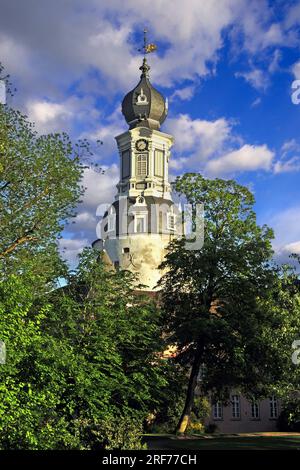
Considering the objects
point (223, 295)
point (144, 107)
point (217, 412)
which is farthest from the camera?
point (144, 107)

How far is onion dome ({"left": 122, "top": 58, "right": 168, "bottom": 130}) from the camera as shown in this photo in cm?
8700

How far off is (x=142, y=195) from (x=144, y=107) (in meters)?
13.4

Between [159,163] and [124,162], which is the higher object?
[124,162]

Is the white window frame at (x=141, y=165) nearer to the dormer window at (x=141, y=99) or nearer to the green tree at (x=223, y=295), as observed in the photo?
the dormer window at (x=141, y=99)

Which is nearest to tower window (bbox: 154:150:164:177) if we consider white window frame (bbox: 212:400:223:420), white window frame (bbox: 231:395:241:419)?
white window frame (bbox: 231:395:241:419)

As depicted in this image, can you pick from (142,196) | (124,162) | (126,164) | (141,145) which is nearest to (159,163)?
(141,145)

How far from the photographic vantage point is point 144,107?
286 ft

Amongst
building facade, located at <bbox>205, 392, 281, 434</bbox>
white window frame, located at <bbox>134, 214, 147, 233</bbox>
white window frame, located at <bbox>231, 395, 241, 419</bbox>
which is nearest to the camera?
building facade, located at <bbox>205, 392, 281, 434</bbox>

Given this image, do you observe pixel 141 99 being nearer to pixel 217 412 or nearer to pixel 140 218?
pixel 140 218

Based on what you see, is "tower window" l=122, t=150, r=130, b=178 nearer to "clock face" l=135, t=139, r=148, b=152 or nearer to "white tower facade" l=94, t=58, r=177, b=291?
"white tower facade" l=94, t=58, r=177, b=291

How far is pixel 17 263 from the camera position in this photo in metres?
25.6

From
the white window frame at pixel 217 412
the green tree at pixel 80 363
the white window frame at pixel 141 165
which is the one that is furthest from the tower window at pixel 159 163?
the green tree at pixel 80 363

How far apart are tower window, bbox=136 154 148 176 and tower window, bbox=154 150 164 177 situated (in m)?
1.41

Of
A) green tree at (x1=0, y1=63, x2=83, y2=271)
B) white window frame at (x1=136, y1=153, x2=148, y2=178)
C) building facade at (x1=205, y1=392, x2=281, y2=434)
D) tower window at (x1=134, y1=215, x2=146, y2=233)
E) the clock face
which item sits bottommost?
building facade at (x1=205, y1=392, x2=281, y2=434)
